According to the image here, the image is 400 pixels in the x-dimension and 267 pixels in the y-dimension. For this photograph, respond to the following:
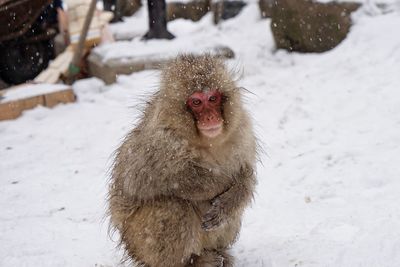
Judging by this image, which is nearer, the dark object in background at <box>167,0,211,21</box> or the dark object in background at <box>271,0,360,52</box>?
the dark object in background at <box>271,0,360,52</box>

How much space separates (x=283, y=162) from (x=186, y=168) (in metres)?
1.98

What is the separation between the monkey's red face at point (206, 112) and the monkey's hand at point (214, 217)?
12.9 inches

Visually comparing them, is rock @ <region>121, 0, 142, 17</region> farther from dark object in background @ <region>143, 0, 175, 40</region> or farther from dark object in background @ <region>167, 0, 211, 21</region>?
dark object in background @ <region>143, 0, 175, 40</region>

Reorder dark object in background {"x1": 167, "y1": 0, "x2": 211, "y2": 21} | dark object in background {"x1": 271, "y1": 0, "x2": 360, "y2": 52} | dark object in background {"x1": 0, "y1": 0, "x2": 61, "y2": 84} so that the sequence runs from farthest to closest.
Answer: dark object in background {"x1": 167, "y1": 0, "x2": 211, "y2": 21} < dark object in background {"x1": 0, "y1": 0, "x2": 61, "y2": 84} < dark object in background {"x1": 271, "y1": 0, "x2": 360, "y2": 52}

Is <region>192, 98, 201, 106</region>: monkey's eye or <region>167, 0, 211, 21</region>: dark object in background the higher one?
<region>192, 98, 201, 106</region>: monkey's eye

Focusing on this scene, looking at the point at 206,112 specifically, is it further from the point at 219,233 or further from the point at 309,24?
the point at 309,24

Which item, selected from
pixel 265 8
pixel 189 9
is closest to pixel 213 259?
pixel 265 8

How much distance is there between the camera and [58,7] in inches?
308

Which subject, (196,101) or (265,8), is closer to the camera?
(196,101)

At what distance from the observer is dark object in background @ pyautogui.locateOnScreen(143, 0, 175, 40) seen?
7176 millimetres

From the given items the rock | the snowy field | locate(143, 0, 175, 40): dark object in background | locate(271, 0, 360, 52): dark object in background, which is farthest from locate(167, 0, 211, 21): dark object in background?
locate(271, 0, 360, 52): dark object in background

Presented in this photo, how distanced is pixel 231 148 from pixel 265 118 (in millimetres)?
2732

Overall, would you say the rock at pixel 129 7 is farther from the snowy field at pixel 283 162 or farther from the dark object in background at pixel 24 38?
the snowy field at pixel 283 162

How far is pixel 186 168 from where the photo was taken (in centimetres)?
220
